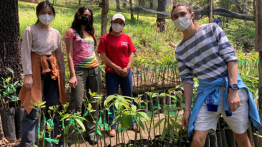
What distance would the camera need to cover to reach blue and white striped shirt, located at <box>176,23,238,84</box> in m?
1.63

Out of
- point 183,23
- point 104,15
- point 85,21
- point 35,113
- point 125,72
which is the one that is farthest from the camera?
point 104,15

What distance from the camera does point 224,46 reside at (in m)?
1.62

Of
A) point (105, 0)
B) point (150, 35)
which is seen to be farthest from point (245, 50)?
point (105, 0)

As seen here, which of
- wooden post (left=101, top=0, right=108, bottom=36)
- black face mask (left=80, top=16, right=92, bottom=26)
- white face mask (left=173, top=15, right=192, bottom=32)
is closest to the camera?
white face mask (left=173, top=15, right=192, bottom=32)

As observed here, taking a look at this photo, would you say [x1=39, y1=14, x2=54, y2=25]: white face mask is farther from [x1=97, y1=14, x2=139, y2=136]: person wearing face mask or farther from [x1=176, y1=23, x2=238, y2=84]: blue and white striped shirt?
[x1=176, y1=23, x2=238, y2=84]: blue and white striped shirt

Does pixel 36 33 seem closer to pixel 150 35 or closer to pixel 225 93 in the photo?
pixel 225 93

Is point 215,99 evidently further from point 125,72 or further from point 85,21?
point 85,21

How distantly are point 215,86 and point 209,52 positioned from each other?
25 cm

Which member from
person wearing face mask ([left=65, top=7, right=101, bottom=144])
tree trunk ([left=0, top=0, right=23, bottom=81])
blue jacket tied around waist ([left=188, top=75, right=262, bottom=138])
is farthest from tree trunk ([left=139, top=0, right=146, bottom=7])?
blue jacket tied around waist ([left=188, top=75, right=262, bottom=138])

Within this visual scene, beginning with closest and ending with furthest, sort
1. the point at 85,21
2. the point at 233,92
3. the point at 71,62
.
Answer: the point at 233,92, the point at 71,62, the point at 85,21

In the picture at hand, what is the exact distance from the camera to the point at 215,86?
1687mm

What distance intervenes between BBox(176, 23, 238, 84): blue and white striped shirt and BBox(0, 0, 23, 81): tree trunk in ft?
9.25

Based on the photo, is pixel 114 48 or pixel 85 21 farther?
pixel 114 48

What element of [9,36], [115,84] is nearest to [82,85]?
[115,84]
